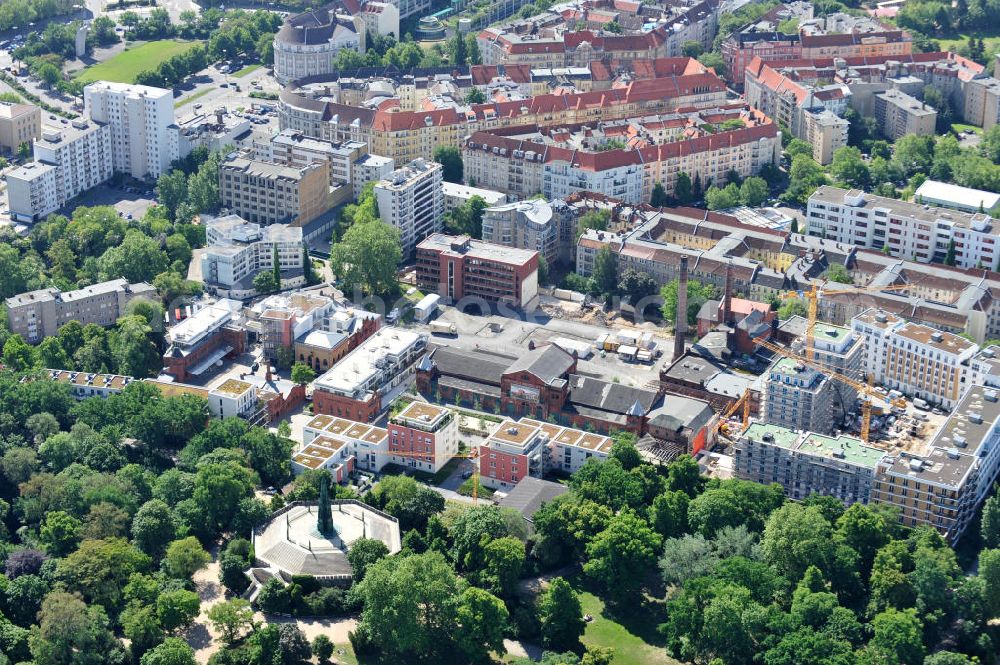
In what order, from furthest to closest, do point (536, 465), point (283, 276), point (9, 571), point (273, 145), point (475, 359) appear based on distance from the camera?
point (273, 145), point (283, 276), point (475, 359), point (536, 465), point (9, 571)

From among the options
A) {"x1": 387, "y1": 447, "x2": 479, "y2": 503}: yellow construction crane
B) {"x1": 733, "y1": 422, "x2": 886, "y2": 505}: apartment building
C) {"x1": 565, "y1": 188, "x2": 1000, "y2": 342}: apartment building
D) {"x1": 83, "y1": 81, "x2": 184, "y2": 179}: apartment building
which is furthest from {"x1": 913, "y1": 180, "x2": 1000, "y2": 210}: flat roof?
{"x1": 83, "y1": 81, "x2": 184, "y2": 179}: apartment building

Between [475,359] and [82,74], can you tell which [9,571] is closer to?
[475,359]

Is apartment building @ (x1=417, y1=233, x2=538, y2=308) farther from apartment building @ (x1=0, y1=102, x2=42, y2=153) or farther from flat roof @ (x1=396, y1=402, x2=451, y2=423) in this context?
apartment building @ (x1=0, y1=102, x2=42, y2=153)

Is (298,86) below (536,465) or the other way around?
the other way around

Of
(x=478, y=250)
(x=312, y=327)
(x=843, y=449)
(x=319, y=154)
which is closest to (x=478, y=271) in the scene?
(x=478, y=250)

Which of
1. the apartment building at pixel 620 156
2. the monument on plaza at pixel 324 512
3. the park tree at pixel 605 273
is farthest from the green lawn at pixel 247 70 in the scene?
the monument on plaza at pixel 324 512

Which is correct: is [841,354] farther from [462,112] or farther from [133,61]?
[133,61]

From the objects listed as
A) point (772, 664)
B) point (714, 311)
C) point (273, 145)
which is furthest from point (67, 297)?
point (772, 664)
